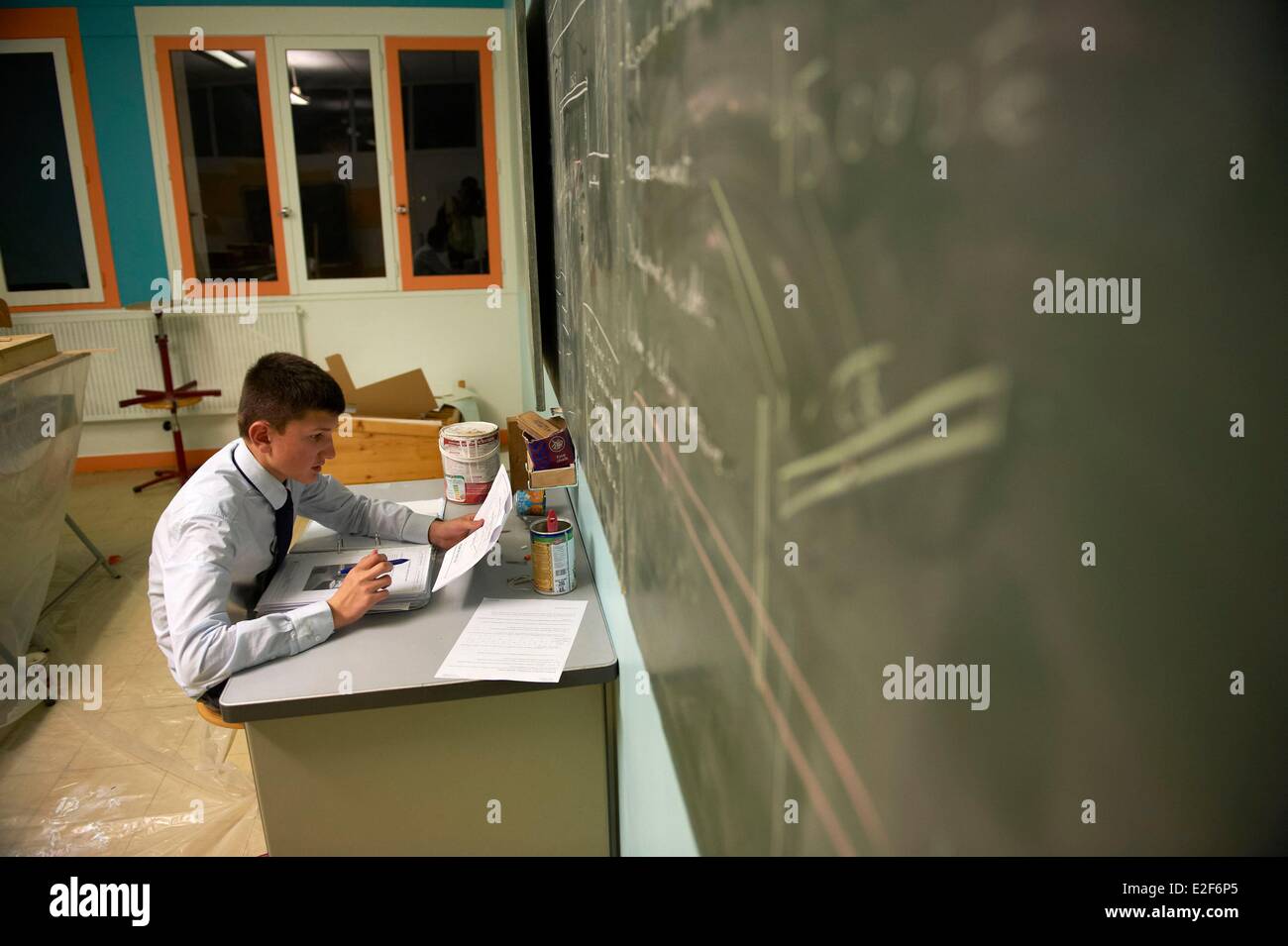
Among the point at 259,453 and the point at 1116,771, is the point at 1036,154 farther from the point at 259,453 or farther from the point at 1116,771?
the point at 259,453

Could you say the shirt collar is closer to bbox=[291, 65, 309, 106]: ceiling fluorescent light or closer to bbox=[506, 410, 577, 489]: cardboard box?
bbox=[506, 410, 577, 489]: cardboard box

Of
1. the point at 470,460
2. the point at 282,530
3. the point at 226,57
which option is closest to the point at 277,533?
the point at 282,530

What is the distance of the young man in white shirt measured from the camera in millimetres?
1536

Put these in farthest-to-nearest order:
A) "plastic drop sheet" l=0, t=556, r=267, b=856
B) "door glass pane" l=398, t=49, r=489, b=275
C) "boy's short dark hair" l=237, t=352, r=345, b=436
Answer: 1. "door glass pane" l=398, t=49, r=489, b=275
2. "plastic drop sheet" l=0, t=556, r=267, b=856
3. "boy's short dark hair" l=237, t=352, r=345, b=436

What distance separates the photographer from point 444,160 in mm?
5184

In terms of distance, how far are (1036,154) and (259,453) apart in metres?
1.90

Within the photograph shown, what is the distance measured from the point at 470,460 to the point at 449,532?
12.4 inches

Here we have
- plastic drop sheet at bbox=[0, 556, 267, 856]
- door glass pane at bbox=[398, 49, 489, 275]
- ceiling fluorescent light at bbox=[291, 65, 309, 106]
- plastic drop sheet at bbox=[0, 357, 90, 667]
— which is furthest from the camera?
door glass pane at bbox=[398, 49, 489, 275]

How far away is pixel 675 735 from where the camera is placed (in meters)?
0.91
